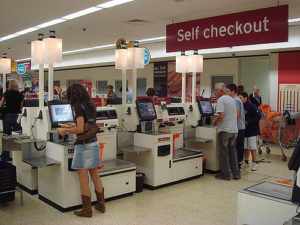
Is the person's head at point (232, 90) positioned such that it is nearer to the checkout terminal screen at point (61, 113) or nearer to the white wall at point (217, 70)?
the checkout terminal screen at point (61, 113)

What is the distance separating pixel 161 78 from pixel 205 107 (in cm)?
686

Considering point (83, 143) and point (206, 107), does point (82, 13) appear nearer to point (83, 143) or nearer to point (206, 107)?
point (206, 107)

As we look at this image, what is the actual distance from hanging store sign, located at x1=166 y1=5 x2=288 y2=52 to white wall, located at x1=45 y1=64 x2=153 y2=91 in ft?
26.5

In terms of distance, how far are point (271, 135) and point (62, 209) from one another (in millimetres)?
5480

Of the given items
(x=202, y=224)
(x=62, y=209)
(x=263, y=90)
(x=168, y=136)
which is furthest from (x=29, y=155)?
(x=263, y=90)

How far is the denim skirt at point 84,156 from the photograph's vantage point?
12.5 feet

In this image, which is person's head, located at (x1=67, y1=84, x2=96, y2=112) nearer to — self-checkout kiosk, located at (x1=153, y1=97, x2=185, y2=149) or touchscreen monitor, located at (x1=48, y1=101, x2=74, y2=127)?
touchscreen monitor, located at (x1=48, y1=101, x2=74, y2=127)

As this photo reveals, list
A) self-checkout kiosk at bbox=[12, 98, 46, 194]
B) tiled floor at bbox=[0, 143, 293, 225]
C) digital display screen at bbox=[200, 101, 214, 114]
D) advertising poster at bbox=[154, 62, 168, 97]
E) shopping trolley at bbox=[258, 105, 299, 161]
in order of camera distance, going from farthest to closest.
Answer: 1. advertising poster at bbox=[154, 62, 168, 97]
2. shopping trolley at bbox=[258, 105, 299, 161]
3. digital display screen at bbox=[200, 101, 214, 114]
4. self-checkout kiosk at bbox=[12, 98, 46, 194]
5. tiled floor at bbox=[0, 143, 293, 225]

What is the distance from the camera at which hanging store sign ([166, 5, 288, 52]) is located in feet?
14.6

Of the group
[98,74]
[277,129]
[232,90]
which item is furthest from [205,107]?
[98,74]

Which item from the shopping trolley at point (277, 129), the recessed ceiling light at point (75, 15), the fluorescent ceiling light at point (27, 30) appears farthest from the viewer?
the fluorescent ceiling light at point (27, 30)

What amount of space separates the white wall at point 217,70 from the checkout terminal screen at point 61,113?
7.59 m

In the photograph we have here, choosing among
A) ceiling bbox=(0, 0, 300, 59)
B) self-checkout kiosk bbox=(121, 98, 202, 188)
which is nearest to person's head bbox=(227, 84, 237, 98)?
self-checkout kiosk bbox=(121, 98, 202, 188)

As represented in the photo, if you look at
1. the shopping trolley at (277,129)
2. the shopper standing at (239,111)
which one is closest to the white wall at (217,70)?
the shopping trolley at (277,129)
